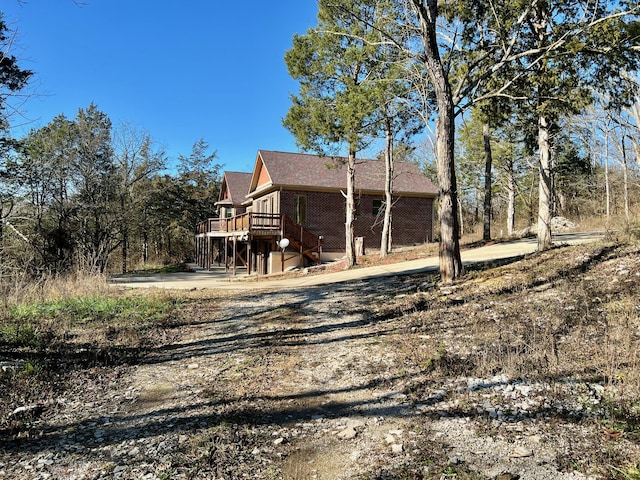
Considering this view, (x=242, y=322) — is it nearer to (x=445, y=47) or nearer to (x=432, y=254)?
(x=445, y=47)

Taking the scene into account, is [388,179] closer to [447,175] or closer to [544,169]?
Answer: [544,169]

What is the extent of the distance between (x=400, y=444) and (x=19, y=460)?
9.61 ft

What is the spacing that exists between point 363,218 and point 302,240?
456 cm

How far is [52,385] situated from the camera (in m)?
4.88

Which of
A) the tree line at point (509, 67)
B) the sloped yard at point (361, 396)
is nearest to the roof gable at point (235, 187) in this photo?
the tree line at point (509, 67)

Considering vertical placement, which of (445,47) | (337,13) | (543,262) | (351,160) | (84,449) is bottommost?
(84,449)

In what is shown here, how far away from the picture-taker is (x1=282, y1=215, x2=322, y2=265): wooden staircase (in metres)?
22.9

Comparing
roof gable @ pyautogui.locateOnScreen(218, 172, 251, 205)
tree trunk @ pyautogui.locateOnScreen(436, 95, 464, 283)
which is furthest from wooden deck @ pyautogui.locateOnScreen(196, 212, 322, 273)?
tree trunk @ pyautogui.locateOnScreen(436, 95, 464, 283)

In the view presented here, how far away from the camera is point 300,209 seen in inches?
971

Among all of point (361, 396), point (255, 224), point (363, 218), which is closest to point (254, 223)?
point (255, 224)

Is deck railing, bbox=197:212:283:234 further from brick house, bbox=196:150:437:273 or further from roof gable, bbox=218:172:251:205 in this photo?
roof gable, bbox=218:172:251:205

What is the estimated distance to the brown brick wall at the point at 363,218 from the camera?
24688 mm

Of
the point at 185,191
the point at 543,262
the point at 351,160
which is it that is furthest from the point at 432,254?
the point at 185,191

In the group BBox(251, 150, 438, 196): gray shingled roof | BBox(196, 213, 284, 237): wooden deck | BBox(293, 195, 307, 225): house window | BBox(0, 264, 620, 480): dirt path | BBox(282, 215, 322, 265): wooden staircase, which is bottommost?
BBox(0, 264, 620, 480): dirt path
